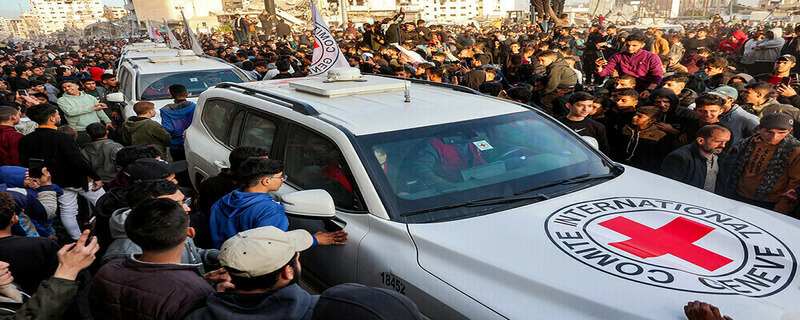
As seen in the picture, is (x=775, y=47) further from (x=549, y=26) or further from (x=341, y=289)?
(x=341, y=289)

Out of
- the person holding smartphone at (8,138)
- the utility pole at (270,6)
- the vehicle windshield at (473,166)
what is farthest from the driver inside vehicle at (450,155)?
the utility pole at (270,6)

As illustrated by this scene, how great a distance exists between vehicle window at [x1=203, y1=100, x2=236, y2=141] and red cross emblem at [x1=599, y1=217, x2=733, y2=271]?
10.5ft

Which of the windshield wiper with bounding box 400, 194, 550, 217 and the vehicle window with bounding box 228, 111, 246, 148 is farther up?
the vehicle window with bounding box 228, 111, 246, 148

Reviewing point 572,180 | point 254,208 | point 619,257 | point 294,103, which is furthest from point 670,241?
point 294,103

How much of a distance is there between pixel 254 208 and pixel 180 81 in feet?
19.0

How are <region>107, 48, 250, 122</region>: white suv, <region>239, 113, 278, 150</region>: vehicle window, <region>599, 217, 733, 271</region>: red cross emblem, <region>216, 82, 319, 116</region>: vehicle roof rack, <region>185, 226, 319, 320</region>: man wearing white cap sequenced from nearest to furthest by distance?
1. <region>185, 226, 319, 320</region>: man wearing white cap
2. <region>599, 217, 733, 271</region>: red cross emblem
3. <region>216, 82, 319, 116</region>: vehicle roof rack
4. <region>239, 113, 278, 150</region>: vehicle window
5. <region>107, 48, 250, 122</region>: white suv

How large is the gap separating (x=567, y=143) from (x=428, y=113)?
984mm

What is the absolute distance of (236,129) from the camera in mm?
3865

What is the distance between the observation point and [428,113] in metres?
3.00

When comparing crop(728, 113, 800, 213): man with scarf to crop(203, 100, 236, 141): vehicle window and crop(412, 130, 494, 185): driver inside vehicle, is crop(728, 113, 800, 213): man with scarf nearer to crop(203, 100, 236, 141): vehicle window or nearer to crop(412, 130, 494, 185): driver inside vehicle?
crop(412, 130, 494, 185): driver inside vehicle

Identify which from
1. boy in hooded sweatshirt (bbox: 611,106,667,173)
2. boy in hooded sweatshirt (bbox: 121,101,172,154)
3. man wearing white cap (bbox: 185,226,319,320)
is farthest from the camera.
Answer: boy in hooded sweatshirt (bbox: 121,101,172,154)

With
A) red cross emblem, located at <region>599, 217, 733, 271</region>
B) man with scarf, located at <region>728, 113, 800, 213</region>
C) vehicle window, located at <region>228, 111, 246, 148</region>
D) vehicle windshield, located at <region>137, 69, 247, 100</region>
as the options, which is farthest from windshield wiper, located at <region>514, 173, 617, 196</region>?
vehicle windshield, located at <region>137, 69, 247, 100</region>

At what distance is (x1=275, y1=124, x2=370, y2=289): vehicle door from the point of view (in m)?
2.54

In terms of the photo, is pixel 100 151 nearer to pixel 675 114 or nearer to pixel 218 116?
pixel 218 116
